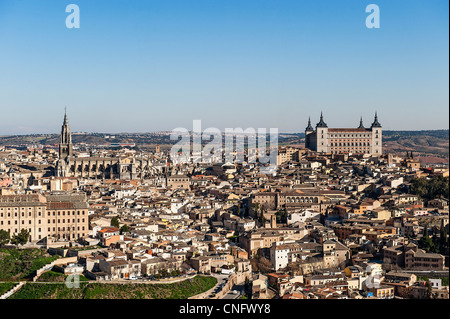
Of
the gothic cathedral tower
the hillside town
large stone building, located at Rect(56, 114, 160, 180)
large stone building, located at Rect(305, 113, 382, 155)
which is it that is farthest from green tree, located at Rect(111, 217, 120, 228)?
large stone building, located at Rect(305, 113, 382, 155)

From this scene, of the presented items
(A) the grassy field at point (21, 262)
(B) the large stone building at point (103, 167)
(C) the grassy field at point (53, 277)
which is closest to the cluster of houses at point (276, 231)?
(C) the grassy field at point (53, 277)

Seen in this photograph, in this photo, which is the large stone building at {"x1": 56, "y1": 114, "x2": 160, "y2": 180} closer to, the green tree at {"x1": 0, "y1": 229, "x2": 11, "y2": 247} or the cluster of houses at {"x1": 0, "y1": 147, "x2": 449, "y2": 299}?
the cluster of houses at {"x1": 0, "y1": 147, "x2": 449, "y2": 299}

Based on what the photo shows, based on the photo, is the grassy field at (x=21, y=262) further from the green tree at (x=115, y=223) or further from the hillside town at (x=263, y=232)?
the green tree at (x=115, y=223)

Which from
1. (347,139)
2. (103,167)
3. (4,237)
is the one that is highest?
(347,139)

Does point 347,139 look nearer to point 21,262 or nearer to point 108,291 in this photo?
point 21,262

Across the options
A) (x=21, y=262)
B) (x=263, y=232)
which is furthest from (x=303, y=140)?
(x=21, y=262)
